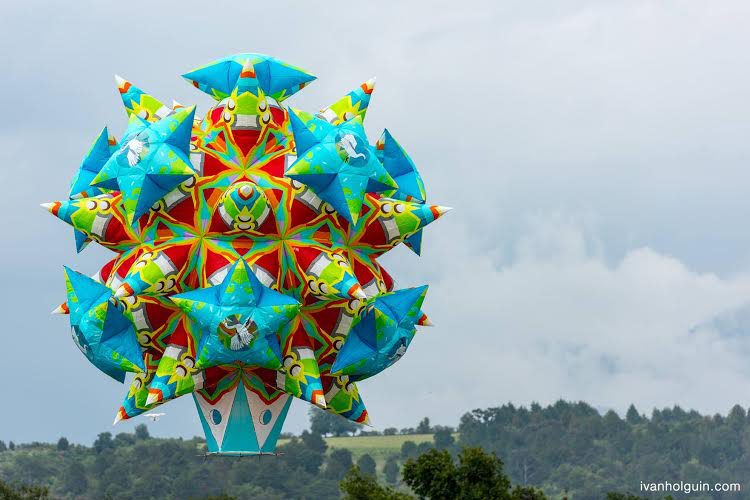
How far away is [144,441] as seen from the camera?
192 meters

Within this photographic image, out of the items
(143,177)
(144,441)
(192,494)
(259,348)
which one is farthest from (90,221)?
(144,441)

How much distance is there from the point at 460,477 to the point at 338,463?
13033 cm

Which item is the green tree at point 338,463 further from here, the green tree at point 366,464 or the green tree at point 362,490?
the green tree at point 362,490

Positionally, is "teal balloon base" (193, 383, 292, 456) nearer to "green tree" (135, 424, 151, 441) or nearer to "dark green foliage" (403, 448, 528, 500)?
"dark green foliage" (403, 448, 528, 500)

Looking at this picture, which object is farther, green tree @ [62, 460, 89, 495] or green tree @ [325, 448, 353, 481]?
green tree @ [325, 448, 353, 481]

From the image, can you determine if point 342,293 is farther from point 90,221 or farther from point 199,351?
point 90,221

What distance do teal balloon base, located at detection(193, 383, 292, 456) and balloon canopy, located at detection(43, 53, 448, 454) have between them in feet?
0.10

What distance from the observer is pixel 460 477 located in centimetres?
5391

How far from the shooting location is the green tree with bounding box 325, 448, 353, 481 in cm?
18112

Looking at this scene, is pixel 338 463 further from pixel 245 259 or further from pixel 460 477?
pixel 245 259

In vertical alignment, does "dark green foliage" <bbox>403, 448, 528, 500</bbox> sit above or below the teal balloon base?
above

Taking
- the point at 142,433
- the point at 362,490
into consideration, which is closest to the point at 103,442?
the point at 142,433

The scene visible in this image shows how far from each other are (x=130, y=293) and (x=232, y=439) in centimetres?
436

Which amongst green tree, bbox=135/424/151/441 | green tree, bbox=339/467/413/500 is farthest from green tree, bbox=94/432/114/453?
green tree, bbox=339/467/413/500
